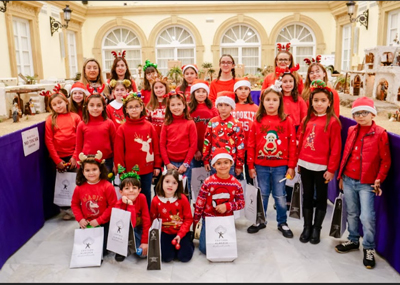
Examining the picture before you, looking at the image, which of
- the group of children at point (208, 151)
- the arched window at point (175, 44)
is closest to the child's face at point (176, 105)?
the group of children at point (208, 151)

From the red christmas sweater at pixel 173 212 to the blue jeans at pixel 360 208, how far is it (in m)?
1.32

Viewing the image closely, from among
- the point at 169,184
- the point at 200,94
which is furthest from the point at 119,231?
the point at 200,94

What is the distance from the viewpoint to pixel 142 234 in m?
3.00

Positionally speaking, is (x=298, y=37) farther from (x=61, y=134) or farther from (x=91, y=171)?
(x=91, y=171)

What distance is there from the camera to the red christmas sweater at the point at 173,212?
2.97 m

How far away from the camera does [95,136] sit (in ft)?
11.3

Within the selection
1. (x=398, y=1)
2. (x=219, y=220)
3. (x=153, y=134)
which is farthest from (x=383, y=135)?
(x=398, y=1)

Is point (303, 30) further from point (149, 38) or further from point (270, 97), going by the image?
point (270, 97)

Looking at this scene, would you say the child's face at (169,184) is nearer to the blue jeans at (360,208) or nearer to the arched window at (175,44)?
the blue jeans at (360,208)

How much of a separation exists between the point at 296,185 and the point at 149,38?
1345 cm

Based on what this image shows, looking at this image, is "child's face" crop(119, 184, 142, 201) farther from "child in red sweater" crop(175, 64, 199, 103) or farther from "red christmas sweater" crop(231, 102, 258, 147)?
"child in red sweater" crop(175, 64, 199, 103)

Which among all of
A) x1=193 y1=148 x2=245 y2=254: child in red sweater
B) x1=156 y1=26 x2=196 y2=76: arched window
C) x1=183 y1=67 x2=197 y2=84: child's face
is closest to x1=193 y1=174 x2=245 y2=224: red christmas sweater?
x1=193 y1=148 x2=245 y2=254: child in red sweater

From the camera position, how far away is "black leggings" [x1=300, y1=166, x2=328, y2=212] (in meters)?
3.15

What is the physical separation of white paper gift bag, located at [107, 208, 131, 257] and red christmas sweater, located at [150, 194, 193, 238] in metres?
0.29
